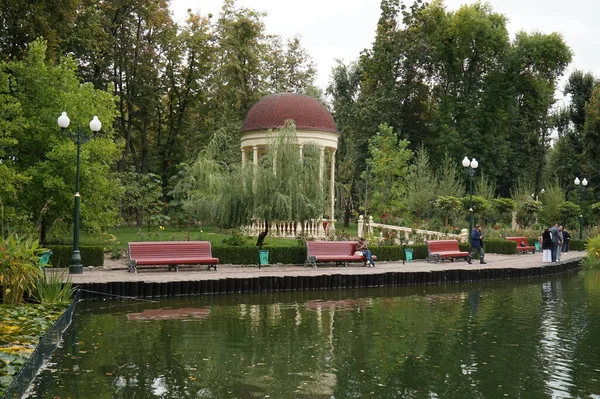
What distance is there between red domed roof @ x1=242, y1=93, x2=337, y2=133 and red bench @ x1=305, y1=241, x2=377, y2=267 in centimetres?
1138

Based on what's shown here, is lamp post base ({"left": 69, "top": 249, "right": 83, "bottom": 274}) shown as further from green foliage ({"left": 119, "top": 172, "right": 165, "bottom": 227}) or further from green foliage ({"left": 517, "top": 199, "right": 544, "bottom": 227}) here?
green foliage ({"left": 517, "top": 199, "right": 544, "bottom": 227})

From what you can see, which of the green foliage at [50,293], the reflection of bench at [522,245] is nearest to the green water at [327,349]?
the green foliage at [50,293]

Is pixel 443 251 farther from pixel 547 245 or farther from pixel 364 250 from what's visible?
pixel 364 250

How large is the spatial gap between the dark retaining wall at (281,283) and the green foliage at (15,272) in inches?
A: 90.9

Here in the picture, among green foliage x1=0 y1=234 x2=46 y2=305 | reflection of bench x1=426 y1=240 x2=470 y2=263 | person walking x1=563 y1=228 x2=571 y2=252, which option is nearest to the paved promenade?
reflection of bench x1=426 y1=240 x2=470 y2=263

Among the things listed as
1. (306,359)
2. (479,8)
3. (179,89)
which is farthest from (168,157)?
(306,359)

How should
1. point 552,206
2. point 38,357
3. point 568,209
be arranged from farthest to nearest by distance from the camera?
point 552,206 < point 568,209 < point 38,357

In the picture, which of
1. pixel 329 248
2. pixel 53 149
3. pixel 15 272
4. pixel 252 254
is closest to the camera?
pixel 15 272

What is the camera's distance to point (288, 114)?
106 ft

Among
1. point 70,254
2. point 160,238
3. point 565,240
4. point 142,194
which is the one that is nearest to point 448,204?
point 565,240

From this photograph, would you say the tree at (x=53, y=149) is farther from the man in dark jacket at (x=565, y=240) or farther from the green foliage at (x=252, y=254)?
the man in dark jacket at (x=565, y=240)

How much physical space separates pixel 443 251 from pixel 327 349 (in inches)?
638

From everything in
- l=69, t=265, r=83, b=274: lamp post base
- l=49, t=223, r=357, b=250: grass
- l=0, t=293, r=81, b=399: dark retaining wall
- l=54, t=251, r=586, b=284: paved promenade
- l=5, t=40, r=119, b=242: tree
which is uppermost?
l=5, t=40, r=119, b=242: tree

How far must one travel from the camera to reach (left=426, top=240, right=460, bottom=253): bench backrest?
80.3ft
